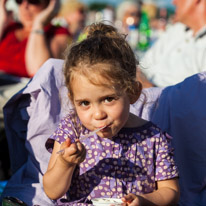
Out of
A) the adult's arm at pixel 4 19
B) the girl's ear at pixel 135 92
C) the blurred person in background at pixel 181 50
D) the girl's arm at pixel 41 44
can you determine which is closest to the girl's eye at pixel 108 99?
the girl's ear at pixel 135 92

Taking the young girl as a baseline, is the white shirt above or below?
above

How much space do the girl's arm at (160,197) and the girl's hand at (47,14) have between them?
223cm

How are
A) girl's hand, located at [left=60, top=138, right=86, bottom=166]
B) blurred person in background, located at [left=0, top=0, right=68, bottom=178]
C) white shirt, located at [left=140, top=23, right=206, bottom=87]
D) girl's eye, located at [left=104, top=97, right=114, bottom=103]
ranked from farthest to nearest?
blurred person in background, located at [left=0, top=0, right=68, bottom=178] → white shirt, located at [left=140, top=23, right=206, bottom=87] → girl's eye, located at [left=104, top=97, right=114, bottom=103] → girl's hand, located at [left=60, top=138, right=86, bottom=166]

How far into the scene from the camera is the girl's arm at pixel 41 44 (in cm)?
340

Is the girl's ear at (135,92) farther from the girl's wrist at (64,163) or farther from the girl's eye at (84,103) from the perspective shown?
the girl's wrist at (64,163)

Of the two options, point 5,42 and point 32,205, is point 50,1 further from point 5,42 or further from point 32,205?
point 32,205

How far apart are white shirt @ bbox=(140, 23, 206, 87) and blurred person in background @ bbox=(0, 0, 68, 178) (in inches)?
32.4

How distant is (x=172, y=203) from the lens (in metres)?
1.71

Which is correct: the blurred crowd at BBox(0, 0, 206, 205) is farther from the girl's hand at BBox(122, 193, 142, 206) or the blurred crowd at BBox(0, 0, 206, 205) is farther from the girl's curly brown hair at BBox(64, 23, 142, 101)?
the girl's hand at BBox(122, 193, 142, 206)

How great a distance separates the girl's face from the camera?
155 cm

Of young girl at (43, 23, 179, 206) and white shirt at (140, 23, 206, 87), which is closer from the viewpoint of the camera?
young girl at (43, 23, 179, 206)

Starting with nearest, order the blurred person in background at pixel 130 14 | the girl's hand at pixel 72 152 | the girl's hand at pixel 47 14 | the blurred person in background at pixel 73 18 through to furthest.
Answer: the girl's hand at pixel 72 152, the girl's hand at pixel 47 14, the blurred person in background at pixel 73 18, the blurred person in background at pixel 130 14

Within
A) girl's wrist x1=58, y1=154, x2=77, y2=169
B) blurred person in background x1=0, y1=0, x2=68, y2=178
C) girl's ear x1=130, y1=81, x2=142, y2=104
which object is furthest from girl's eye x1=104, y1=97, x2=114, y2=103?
blurred person in background x1=0, y1=0, x2=68, y2=178

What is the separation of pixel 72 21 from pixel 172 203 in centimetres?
679
